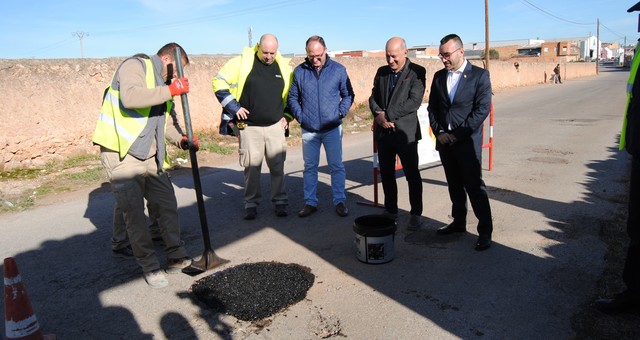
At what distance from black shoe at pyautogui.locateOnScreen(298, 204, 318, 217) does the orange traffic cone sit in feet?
10.8

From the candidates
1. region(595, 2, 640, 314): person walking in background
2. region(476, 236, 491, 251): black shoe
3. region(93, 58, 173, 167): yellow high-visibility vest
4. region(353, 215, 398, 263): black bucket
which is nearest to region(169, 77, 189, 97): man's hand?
region(93, 58, 173, 167): yellow high-visibility vest

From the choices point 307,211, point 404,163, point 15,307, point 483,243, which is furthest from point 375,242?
point 15,307

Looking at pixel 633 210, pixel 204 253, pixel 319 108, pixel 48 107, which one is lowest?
pixel 204 253

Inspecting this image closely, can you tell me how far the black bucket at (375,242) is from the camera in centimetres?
425

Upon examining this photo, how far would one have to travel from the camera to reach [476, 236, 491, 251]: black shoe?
4566mm

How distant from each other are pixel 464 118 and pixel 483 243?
1.22m

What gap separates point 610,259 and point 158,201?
412 cm

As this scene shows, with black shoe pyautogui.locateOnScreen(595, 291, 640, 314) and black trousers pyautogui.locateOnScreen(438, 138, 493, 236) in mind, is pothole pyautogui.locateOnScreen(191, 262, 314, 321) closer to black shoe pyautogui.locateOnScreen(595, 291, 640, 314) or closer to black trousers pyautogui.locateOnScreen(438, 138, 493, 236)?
black trousers pyautogui.locateOnScreen(438, 138, 493, 236)

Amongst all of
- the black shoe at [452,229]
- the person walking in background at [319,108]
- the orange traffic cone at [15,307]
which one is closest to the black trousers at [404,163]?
the black shoe at [452,229]

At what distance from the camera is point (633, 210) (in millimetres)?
3229

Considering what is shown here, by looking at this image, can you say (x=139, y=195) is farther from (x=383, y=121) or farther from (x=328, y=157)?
(x=383, y=121)

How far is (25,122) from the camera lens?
867cm

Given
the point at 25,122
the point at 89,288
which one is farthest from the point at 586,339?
the point at 25,122

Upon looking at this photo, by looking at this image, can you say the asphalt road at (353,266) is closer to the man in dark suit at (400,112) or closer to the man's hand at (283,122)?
the man in dark suit at (400,112)
